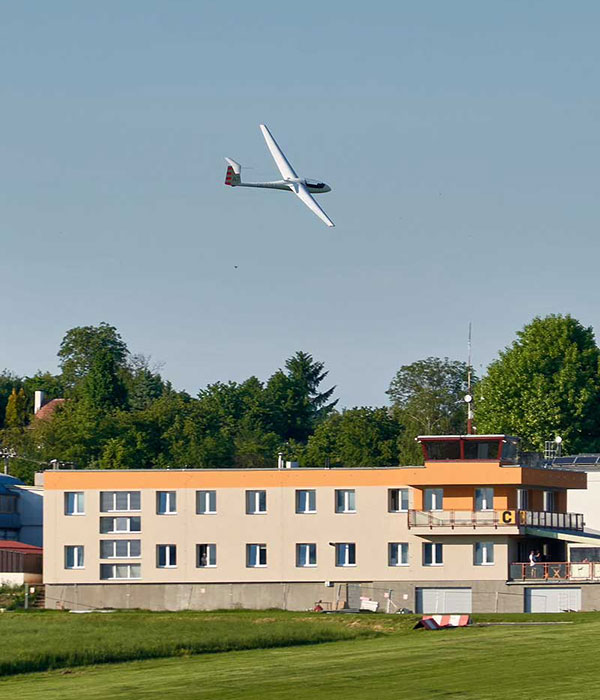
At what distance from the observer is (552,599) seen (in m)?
85.0

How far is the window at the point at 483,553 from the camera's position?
8838cm

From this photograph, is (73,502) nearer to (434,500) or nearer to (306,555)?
(306,555)

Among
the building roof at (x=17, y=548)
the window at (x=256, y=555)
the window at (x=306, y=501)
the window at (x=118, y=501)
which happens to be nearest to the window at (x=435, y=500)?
the window at (x=306, y=501)

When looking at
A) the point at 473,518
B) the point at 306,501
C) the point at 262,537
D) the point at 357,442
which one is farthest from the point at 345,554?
the point at 357,442

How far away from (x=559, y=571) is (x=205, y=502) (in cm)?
2132

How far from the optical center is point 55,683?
51.4 metres

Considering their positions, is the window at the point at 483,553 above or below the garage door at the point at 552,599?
above

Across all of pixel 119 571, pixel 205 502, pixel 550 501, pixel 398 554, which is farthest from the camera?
pixel 550 501

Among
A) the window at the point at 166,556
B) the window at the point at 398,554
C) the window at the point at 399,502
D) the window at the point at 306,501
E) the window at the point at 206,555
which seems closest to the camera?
the window at the point at 398,554

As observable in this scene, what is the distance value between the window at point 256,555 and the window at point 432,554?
9370mm

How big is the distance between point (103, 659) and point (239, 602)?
33.1m

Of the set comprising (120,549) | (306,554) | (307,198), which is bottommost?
(306,554)

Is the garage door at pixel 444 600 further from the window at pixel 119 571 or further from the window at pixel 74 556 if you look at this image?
the window at pixel 74 556

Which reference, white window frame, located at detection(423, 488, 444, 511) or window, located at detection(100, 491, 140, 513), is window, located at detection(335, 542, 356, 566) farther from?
window, located at detection(100, 491, 140, 513)
